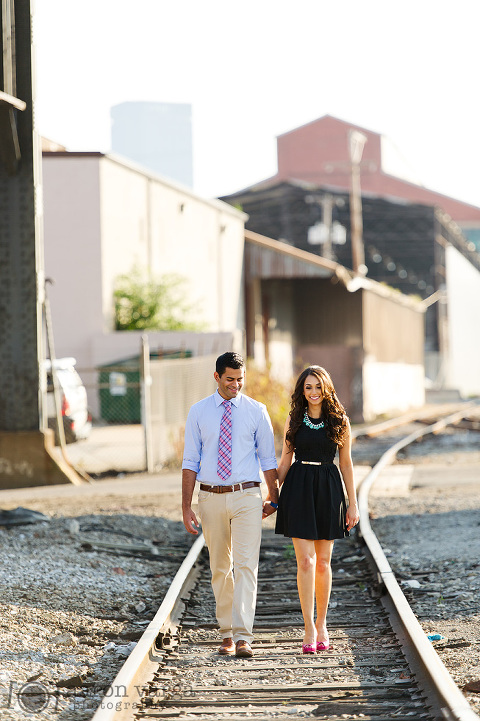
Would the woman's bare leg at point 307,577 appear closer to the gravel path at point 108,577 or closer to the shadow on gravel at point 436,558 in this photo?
the gravel path at point 108,577

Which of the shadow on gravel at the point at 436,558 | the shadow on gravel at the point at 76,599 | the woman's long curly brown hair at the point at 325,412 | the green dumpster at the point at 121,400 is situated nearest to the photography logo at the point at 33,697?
the shadow on gravel at the point at 76,599

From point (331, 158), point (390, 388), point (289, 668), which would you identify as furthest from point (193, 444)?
point (331, 158)

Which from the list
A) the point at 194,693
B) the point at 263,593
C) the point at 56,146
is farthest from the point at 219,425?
the point at 56,146

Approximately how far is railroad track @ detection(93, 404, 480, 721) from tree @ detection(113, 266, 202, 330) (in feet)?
64.8

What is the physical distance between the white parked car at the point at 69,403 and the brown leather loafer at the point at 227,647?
40.6ft

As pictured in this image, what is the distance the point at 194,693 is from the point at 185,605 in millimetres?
2262

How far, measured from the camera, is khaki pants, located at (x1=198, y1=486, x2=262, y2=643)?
244 inches

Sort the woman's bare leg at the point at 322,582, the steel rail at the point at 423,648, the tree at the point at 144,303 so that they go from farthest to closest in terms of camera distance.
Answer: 1. the tree at the point at 144,303
2. the woman's bare leg at the point at 322,582
3. the steel rail at the point at 423,648

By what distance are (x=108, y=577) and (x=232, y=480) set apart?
3.25 meters

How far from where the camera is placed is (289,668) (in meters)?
5.99

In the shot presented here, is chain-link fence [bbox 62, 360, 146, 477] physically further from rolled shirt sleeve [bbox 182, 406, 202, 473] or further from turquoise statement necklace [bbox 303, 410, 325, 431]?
turquoise statement necklace [bbox 303, 410, 325, 431]

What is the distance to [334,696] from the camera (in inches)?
213

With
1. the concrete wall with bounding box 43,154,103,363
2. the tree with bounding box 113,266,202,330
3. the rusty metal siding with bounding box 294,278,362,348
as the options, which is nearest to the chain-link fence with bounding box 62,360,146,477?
the concrete wall with bounding box 43,154,103,363

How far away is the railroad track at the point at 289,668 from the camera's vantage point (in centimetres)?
512
